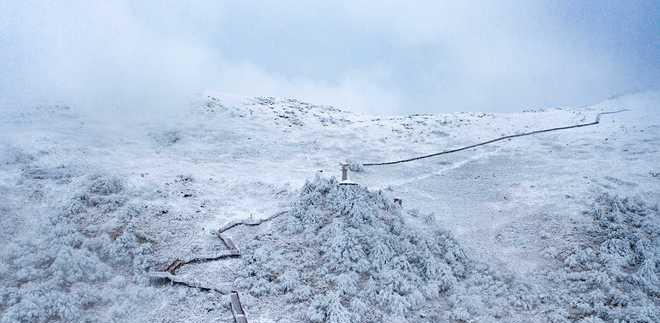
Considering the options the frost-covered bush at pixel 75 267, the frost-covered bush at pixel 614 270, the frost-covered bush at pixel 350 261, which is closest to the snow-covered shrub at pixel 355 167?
the frost-covered bush at pixel 350 261

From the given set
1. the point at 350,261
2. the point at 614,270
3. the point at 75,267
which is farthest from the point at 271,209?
the point at 614,270

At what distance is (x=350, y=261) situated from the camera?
13.5 meters

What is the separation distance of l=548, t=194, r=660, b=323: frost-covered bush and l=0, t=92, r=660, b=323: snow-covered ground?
0.16 ft

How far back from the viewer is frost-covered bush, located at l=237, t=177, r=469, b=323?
12.1m

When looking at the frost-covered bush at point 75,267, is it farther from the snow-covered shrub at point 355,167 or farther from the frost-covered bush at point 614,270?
the frost-covered bush at point 614,270

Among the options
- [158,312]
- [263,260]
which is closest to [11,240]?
[158,312]

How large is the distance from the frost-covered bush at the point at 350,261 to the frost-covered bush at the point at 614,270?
3.44 m

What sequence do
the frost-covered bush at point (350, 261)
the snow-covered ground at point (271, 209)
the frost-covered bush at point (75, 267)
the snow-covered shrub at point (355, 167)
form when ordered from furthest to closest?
1. the snow-covered shrub at point (355, 167)
2. the snow-covered ground at point (271, 209)
3. the frost-covered bush at point (350, 261)
4. the frost-covered bush at point (75, 267)

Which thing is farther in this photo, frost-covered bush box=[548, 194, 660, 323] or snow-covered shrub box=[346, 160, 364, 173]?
snow-covered shrub box=[346, 160, 364, 173]

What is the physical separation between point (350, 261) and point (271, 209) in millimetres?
5227

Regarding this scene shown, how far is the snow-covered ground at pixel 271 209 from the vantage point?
12281 mm

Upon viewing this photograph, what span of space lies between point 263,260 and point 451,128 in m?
24.5

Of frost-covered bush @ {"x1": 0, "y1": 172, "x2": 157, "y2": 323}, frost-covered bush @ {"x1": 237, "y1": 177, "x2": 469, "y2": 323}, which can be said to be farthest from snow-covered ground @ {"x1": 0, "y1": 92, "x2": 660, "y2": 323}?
Result: frost-covered bush @ {"x1": 237, "y1": 177, "x2": 469, "y2": 323}

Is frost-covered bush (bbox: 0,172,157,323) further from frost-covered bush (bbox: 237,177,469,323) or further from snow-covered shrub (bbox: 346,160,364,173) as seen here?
snow-covered shrub (bbox: 346,160,364,173)
